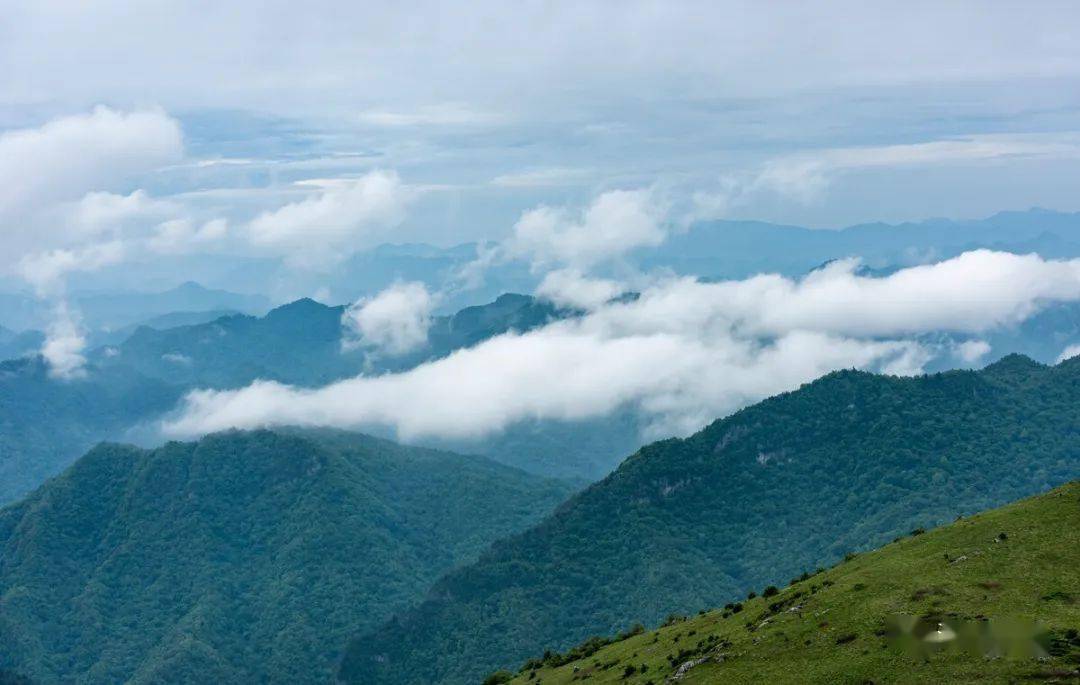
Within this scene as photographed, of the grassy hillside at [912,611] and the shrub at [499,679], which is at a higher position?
the grassy hillside at [912,611]

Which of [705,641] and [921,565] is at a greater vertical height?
[921,565]

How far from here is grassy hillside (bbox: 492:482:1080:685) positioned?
173ft

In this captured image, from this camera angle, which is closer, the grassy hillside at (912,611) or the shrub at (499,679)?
Answer: the grassy hillside at (912,611)

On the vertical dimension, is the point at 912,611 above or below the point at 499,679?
above

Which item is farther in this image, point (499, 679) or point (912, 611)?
point (499, 679)

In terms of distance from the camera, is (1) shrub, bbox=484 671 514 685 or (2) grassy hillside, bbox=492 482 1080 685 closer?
(2) grassy hillside, bbox=492 482 1080 685

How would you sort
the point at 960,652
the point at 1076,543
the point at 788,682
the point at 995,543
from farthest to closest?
the point at 995,543 → the point at 1076,543 → the point at 788,682 → the point at 960,652

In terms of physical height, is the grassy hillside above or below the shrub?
above

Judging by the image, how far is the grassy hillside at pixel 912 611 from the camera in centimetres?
5266

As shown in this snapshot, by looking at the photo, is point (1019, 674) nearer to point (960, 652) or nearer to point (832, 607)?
point (960, 652)

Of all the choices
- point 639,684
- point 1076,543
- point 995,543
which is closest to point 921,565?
point 995,543

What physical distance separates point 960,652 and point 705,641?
2603 centimetres

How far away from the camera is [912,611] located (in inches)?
2360

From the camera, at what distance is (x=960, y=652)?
53.0m
